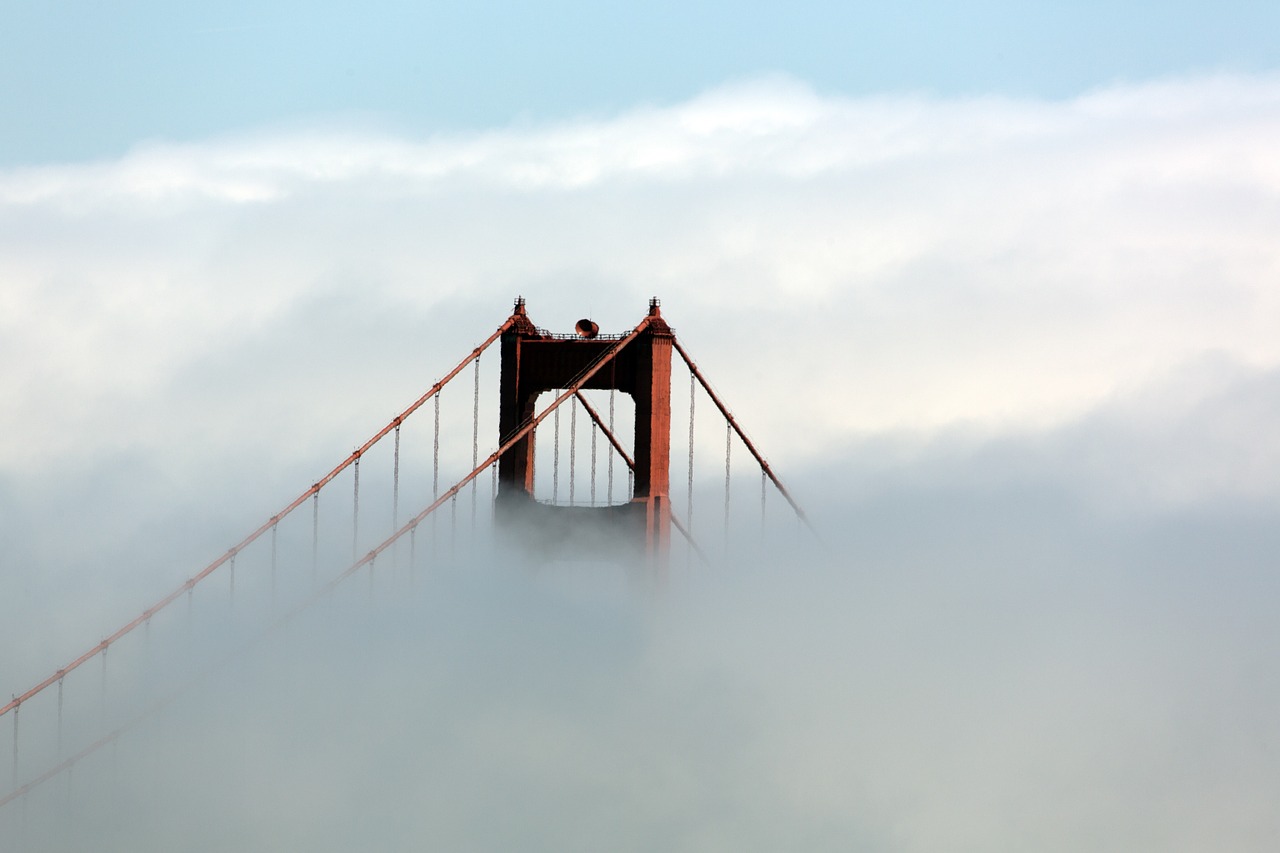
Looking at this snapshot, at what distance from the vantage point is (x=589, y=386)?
68438mm

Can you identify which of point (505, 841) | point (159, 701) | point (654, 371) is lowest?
point (505, 841)

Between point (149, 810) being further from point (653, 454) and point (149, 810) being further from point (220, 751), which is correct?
point (653, 454)

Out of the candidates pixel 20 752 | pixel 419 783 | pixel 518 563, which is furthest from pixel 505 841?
pixel 20 752

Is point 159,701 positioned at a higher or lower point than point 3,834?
higher

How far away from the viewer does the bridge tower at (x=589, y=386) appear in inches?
2611

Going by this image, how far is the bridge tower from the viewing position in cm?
6631

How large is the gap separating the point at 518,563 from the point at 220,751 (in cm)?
1270

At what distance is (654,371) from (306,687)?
18282 millimetres

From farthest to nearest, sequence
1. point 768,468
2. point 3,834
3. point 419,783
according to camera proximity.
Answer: point 768,468 < point 419,783 < point 3,834

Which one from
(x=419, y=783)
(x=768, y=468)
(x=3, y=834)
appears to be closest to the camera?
(x=3, y=834)

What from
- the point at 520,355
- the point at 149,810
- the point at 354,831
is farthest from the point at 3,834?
the point at 520,355

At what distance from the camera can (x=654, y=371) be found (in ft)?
218

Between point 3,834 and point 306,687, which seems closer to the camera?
point 3,834

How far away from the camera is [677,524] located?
70.0m
